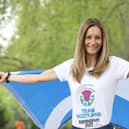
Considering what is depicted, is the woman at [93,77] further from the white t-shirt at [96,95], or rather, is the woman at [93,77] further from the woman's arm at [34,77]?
the woman's arm at [34,77]

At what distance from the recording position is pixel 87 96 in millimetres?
3842

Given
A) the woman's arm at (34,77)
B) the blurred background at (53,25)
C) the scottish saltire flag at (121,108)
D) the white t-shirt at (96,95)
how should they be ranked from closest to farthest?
the white t-shirt at (96,95), the woman's arm at (34,77), the scottish saltire flag at (121,108), the blurred background at (53,25)

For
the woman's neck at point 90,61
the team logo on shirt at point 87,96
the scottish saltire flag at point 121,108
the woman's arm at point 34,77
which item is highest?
the woman's neck at point 90,61

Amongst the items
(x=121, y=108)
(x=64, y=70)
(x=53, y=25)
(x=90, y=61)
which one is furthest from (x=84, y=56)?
→ (x=53, y=25)

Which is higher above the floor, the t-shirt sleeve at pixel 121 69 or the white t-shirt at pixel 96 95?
the t-shirt sleeve at pixel 121 69

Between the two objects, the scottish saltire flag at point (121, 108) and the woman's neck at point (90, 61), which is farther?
the scottish saltire flag at point (121, 108)

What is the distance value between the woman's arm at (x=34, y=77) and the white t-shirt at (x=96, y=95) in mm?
263

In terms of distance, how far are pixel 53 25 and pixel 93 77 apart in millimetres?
8428

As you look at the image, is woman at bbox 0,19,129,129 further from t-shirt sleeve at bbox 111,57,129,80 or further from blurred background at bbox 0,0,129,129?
blurred background at bbox 0,0,129,129

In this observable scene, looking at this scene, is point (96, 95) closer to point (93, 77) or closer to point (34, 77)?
point (93, 77)

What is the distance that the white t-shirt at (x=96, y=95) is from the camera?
12.6ft

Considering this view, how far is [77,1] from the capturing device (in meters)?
11.4

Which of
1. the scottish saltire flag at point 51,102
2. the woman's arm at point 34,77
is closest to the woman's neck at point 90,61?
the woman's arm at point 34,77

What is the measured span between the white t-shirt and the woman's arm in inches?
10.3
